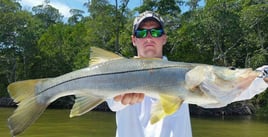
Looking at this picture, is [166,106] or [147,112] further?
[147,112]

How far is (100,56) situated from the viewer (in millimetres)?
2691

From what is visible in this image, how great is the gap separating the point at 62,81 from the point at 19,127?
37cm

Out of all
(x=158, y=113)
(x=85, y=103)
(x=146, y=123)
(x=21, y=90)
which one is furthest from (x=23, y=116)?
(x=146, y=123)

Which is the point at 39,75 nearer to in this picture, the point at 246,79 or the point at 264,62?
the point at 264,62

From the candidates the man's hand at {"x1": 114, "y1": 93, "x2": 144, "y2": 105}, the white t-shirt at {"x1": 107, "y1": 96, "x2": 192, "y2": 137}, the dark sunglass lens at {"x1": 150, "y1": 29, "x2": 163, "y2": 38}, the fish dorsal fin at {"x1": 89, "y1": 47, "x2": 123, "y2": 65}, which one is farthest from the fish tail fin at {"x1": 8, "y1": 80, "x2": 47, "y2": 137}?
the dark sunglass lens at {"x1": 150, "y1": 29, "x2": 163, "y2": 38}

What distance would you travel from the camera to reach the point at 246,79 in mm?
2311

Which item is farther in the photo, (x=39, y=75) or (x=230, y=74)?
(x=39, y=75)

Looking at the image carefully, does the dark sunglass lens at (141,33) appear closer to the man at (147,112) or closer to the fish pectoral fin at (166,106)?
the man at (147,112)

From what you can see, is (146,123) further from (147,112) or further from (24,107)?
(24,107)

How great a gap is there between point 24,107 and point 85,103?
1.19 feet

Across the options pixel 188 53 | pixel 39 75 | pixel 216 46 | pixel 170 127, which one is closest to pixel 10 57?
pixel 39 75

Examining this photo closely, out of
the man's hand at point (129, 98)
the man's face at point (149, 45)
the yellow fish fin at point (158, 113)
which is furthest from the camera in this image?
the man's face at point (149, 45)

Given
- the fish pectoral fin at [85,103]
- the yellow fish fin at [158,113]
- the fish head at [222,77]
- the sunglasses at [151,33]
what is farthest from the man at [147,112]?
the fish head at [222,77]

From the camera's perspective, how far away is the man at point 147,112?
306 cm
